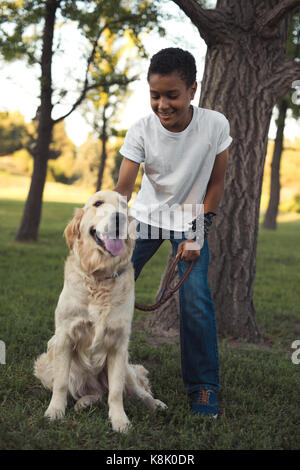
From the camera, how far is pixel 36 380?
353 centimetres

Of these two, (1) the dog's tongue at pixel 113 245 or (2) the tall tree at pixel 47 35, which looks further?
(2) the tall tree at pixel 47 35

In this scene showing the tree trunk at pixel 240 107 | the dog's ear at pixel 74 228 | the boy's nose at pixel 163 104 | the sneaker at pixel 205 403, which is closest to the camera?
the boy's nose at pixel 163 104

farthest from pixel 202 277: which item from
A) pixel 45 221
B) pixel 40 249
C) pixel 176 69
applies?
pixel 45 221

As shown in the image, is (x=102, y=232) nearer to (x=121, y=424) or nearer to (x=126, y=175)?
(x=126, y=175)

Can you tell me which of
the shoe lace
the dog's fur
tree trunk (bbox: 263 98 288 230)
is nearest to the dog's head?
the dog's fur

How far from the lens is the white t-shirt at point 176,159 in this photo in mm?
3156

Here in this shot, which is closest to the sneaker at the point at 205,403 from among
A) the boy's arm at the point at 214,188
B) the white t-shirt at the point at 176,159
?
the white t-shirt at the point at 176,159

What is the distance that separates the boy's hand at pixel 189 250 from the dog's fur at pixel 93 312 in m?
0.34

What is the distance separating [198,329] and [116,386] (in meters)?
0.68

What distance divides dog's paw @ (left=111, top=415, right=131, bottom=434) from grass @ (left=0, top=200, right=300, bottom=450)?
38 millimetres

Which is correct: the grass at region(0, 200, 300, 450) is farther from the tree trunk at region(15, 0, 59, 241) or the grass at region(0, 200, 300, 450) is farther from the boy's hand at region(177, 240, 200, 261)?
the tree trunk at region(15, 0, 59, 241)

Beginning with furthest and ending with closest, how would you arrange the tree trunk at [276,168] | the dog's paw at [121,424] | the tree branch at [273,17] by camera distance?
the tree trunk at [276,168], the tree branch at [273,17], the dog's paw at [121,424]

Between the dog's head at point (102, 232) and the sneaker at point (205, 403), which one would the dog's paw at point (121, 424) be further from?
the dog's head at point (102, 232)

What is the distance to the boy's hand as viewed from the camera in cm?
316
